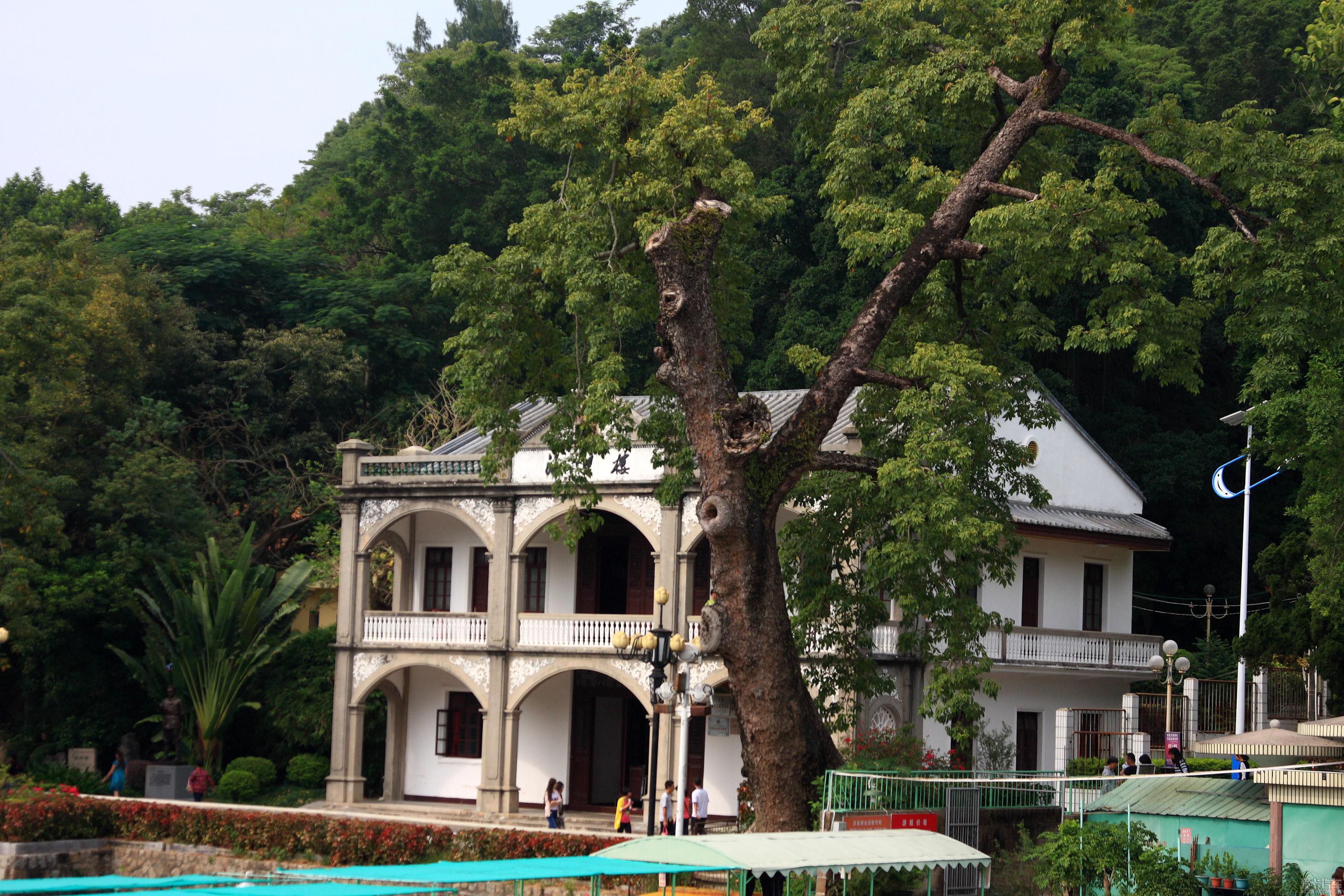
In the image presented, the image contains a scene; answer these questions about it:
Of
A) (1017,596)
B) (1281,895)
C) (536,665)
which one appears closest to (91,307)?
(536,665)

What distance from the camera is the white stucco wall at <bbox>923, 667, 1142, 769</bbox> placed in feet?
96.0

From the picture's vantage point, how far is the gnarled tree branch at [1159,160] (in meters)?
18.2

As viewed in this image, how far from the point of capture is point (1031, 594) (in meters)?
31.2

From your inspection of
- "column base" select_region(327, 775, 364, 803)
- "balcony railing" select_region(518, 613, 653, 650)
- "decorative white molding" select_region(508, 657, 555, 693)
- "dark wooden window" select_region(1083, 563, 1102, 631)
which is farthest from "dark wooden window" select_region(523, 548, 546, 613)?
"dark wooden window" select_region(1083, 563, 1102, 631)

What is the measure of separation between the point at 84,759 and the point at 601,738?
11.6 metres

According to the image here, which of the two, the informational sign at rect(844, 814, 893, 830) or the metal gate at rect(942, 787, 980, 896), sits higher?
the informational sign at rect(844, 814, 893, 830)

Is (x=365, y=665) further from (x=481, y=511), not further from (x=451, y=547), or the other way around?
(x=481, y=511)

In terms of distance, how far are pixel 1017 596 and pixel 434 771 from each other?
40.6ft

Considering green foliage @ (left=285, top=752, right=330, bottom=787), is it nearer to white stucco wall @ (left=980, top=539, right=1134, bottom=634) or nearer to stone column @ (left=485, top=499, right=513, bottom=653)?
stone column @ (left=485, top=499, right=513, bottom=653)

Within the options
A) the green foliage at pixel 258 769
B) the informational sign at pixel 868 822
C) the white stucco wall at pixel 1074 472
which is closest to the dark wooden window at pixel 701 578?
the white stucco wall at pixel 1074 472

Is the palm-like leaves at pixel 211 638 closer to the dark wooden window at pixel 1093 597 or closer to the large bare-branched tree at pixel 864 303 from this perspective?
the large bare-branched tree at pixel 864 303

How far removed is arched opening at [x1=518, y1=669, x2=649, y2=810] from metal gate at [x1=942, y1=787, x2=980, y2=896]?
11668 mm

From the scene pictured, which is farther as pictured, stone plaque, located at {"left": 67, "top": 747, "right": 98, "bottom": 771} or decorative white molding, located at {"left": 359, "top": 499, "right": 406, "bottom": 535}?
stone plaque, located at {"left": 67, "top": 747, "right": 98, "bottom": 771}

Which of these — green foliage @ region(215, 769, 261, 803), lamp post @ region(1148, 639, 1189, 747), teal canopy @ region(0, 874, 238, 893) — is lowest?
green foliage @ region(215, 769, 261, 803)
